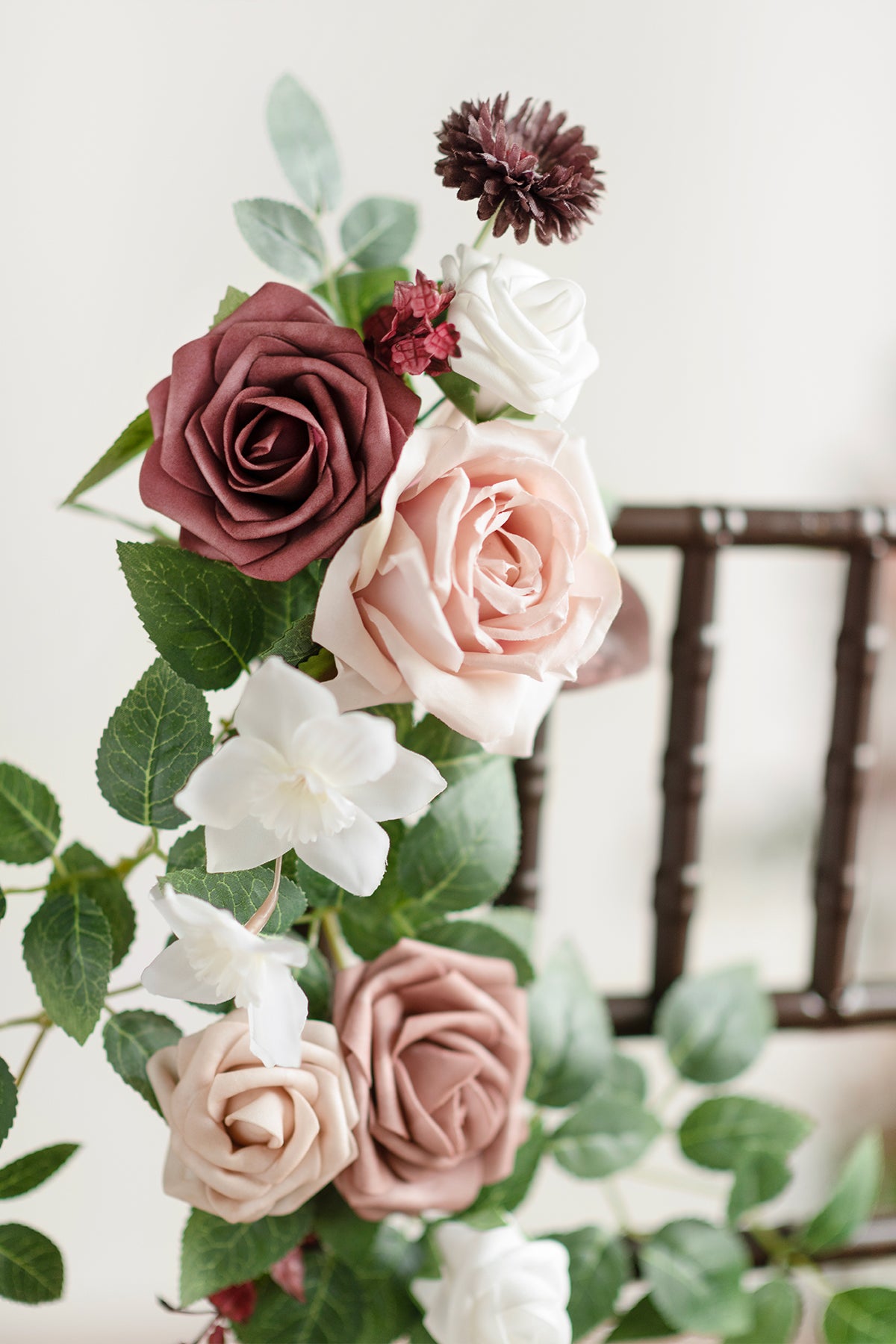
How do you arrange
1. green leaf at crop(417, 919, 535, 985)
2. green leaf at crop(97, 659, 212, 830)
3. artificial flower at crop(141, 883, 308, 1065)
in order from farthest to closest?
1. green leaf at crop(417, 919, 535, 985)
2. green leaf at crop(97, 659, 212, 830)
3. artificial flower at crop(141, 883, 308, 1065)

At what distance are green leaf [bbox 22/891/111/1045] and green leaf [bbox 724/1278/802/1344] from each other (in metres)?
0.49

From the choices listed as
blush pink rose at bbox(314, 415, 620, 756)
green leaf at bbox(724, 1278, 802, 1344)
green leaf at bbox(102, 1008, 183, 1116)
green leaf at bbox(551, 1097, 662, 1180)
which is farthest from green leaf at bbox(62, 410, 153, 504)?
green leaf at bbox(724, 1278, 802, 1344)

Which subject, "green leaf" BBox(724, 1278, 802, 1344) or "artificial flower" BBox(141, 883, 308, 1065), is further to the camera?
"green leaf" BBox(724, 1278, 802, 1344)

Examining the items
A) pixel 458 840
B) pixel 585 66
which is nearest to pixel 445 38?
pixel 585 66

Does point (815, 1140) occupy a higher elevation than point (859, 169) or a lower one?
lower

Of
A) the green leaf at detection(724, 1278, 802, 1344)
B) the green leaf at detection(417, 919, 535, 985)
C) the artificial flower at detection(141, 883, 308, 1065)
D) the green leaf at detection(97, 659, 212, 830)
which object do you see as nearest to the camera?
the artificial flower at detection(141, 883, 308, 1065)

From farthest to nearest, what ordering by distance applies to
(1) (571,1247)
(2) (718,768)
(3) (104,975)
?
(2) (718,768)
(1) (571,1247)
(3) (104,975)

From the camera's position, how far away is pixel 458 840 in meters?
0.51

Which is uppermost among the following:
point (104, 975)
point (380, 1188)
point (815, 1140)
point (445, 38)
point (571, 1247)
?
point (445, 38)

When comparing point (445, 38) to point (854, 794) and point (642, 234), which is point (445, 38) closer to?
point (642, 234)

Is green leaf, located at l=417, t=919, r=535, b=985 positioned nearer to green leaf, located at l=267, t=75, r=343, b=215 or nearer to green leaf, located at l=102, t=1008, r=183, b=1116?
green leaf, located at l=102, t=1008, r=183, b=1116

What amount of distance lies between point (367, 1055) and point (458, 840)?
0.11m

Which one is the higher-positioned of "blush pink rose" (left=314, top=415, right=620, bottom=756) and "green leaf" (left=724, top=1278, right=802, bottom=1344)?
"blush pink rose" (left=314, top=415, right=620, bottom=756)

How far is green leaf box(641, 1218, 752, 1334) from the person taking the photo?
0.62 metres
